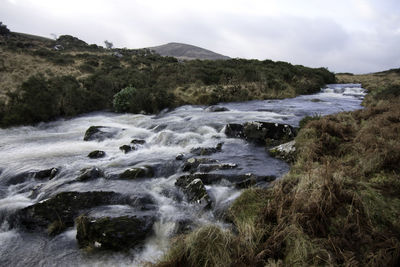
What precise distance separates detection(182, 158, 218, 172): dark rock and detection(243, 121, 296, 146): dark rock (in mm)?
2810

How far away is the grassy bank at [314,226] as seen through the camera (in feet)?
9.61

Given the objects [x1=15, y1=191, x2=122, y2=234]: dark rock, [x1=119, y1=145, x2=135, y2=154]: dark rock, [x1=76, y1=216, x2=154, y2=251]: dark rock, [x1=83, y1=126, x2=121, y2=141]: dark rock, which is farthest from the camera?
[x1=83, y1=126, x2=121, y2=141]: dark rock

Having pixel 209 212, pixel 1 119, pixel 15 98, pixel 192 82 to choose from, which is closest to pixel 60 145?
pixel 1 119

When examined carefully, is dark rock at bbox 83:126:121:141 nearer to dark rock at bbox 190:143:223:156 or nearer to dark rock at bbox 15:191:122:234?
dark rock at bbox 190:143:223:156

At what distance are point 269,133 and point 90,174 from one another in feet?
21.4

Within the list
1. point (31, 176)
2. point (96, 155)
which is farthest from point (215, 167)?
point (31, 176)

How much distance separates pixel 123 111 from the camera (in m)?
17.8

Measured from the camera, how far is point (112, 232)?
4188mm

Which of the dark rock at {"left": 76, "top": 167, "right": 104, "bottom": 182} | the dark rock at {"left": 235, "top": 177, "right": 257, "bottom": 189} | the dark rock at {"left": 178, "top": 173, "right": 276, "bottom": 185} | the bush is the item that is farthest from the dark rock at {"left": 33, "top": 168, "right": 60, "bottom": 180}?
the bush

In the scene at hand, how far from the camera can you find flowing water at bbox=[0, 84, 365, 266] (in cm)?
418

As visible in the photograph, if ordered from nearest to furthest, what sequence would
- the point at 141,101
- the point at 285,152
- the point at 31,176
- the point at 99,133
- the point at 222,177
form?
the point at 222,177 < the point at 31,176 < the point at 285,152 < the point at 99,133 < the point at 141,101

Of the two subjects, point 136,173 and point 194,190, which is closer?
point 194,190

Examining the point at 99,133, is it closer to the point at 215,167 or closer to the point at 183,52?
the point at 215,167

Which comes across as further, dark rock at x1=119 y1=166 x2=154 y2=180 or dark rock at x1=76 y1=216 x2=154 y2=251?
dark rock at x1=119 y1=166 x2=154 y2=180
